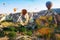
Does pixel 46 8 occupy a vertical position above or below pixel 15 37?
above

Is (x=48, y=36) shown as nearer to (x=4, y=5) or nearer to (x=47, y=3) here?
(x=47, y=3)

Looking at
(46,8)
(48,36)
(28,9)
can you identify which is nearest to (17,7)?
(28,9)

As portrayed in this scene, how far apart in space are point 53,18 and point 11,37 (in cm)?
72

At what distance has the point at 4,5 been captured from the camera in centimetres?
341

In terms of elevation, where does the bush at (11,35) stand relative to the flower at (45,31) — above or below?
below

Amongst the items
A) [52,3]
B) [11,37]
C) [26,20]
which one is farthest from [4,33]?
[52,3]

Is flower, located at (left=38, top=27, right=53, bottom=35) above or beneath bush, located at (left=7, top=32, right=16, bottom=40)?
above

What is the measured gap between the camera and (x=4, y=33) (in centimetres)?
329

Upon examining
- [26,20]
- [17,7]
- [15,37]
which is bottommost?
[15,37]

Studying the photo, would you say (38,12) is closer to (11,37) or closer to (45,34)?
(45,34)

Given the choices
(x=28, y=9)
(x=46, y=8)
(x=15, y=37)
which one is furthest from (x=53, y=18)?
(x=15, y=37)

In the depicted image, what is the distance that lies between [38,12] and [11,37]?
1.89 ft

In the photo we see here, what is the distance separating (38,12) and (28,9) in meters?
0.17

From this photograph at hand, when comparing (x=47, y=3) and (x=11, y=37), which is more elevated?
(x=47, y=3)
